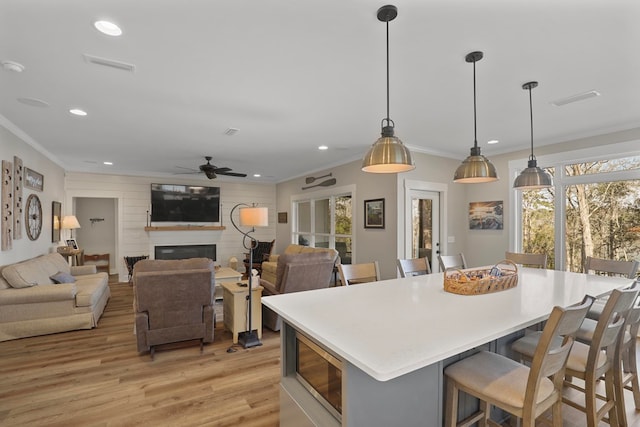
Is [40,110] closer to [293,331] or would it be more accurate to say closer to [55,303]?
[55,303]

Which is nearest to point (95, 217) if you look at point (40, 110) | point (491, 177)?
point (40, 110)

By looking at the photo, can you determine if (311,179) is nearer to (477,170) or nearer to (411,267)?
(411,267)

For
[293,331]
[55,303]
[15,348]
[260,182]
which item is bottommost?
[15,348]

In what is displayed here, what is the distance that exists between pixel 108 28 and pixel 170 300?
7.67 ft

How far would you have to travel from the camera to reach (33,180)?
184 inches

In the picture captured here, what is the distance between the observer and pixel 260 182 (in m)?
8.88

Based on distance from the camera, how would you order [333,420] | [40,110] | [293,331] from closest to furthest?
[333,420], [293,331], [40,110]

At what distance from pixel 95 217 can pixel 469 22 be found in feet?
30.2

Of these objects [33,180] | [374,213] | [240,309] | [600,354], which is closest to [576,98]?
[600,354]

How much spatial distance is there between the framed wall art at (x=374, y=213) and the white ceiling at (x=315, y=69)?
1189mm

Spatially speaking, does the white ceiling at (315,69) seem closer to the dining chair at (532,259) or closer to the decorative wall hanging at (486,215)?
the decorative wall hanging at (486,215)

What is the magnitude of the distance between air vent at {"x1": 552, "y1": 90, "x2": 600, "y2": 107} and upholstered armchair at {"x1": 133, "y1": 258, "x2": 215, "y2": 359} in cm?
394

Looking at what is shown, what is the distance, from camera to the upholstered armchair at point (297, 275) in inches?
144

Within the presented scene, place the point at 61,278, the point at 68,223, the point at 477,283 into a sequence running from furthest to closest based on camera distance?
the point at 68,223
the point at 61,278
the point at 477,283
